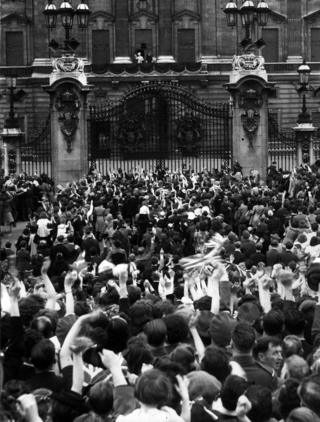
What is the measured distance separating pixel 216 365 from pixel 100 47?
53.1 metres

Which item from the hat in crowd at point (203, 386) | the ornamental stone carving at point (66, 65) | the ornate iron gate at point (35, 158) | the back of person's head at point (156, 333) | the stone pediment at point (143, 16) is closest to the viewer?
the hat in crowd at point (203, 386)

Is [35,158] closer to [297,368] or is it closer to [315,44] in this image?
[315,44]

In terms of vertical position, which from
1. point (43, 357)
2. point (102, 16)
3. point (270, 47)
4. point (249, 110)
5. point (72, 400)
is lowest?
point (72, 400)

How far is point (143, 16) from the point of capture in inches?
2400

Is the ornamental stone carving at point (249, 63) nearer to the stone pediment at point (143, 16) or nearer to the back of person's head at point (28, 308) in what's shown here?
the stone pediment at point (143, 16)

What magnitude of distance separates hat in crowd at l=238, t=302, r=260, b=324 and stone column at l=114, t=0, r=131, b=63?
4986 cm

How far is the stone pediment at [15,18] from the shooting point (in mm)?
60344

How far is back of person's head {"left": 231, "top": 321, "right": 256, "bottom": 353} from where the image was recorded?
9164 millimetres

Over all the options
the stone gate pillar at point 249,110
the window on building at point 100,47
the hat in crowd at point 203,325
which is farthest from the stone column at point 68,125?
the hat in crowd at point 203,325

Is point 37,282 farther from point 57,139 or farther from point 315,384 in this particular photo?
point 57,139

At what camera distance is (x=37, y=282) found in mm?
14977

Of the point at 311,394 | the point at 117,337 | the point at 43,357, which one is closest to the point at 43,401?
the point at 43,357

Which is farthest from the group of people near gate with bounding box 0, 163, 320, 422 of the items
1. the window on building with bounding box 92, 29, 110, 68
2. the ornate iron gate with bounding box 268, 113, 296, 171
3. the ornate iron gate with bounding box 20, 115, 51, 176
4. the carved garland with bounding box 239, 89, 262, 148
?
the window on building with bounding box 92, 29, 110, 68

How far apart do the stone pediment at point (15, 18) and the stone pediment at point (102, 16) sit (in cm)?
330
